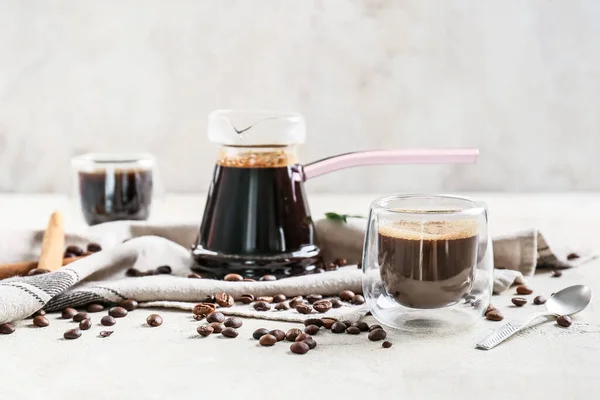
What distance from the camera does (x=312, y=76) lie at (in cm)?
242

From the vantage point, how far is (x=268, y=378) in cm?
94

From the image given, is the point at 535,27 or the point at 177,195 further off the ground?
the point at 535,27

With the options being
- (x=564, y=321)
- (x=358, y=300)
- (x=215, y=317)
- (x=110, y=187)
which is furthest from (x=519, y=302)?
(x=110, y=187)

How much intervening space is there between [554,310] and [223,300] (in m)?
0.47

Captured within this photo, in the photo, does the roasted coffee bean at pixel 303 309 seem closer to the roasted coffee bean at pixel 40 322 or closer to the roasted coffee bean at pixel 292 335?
the roasted coffee bean at pixel 292 335

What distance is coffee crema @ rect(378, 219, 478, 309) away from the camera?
1156mm

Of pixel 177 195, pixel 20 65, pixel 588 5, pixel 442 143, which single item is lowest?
pixel 177 195

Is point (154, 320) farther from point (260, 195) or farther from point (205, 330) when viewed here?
point (260, 195)

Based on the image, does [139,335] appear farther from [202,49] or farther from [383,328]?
[202,49]

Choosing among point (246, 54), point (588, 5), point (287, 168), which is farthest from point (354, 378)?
point (588, 5)

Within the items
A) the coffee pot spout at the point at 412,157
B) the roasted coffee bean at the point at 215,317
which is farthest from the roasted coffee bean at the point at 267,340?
the coffee pot spout at the point at 412,157

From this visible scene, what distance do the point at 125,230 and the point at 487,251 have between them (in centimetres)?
75

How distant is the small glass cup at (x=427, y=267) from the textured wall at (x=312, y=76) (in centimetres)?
124

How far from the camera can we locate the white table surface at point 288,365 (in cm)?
90
